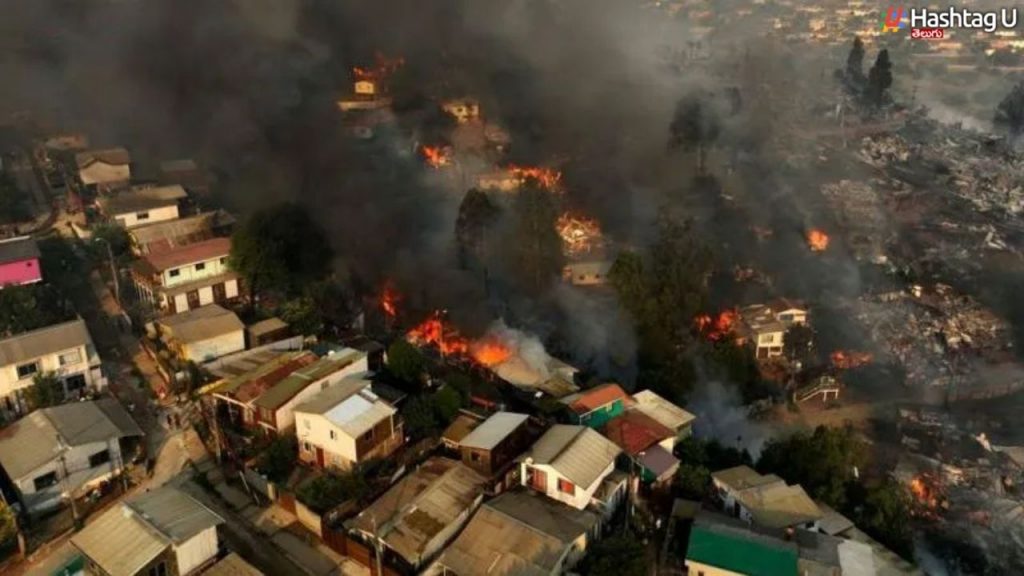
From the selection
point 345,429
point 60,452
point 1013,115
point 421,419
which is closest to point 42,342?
point 60,452

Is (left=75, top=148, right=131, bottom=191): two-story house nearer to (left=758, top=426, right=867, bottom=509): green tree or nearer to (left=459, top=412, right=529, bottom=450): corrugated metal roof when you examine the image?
(left=459, top=412, right=529, bottom=450): corrugated metal roof

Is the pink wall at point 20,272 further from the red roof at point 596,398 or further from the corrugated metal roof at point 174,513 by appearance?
the red roof at point 596,398

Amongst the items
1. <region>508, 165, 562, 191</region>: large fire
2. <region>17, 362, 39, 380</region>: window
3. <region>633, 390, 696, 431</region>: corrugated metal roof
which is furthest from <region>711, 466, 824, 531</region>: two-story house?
<region>508, 165, 562, 191</region>: large fire

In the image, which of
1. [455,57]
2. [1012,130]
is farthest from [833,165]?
[455,57]

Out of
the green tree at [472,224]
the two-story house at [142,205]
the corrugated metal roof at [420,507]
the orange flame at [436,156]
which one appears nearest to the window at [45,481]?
the corrugated metal roof at [420,507]

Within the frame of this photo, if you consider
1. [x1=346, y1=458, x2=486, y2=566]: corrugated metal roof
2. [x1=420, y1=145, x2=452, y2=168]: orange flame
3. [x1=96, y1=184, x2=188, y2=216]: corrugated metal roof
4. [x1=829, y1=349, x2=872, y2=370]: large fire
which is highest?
[x1=420, y1=145, x2=452, y2=168]: orange flame

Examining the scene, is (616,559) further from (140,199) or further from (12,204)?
(12,204)

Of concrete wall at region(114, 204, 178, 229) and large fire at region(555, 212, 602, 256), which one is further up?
concrete wall at region(114, 204, 178, 229)
